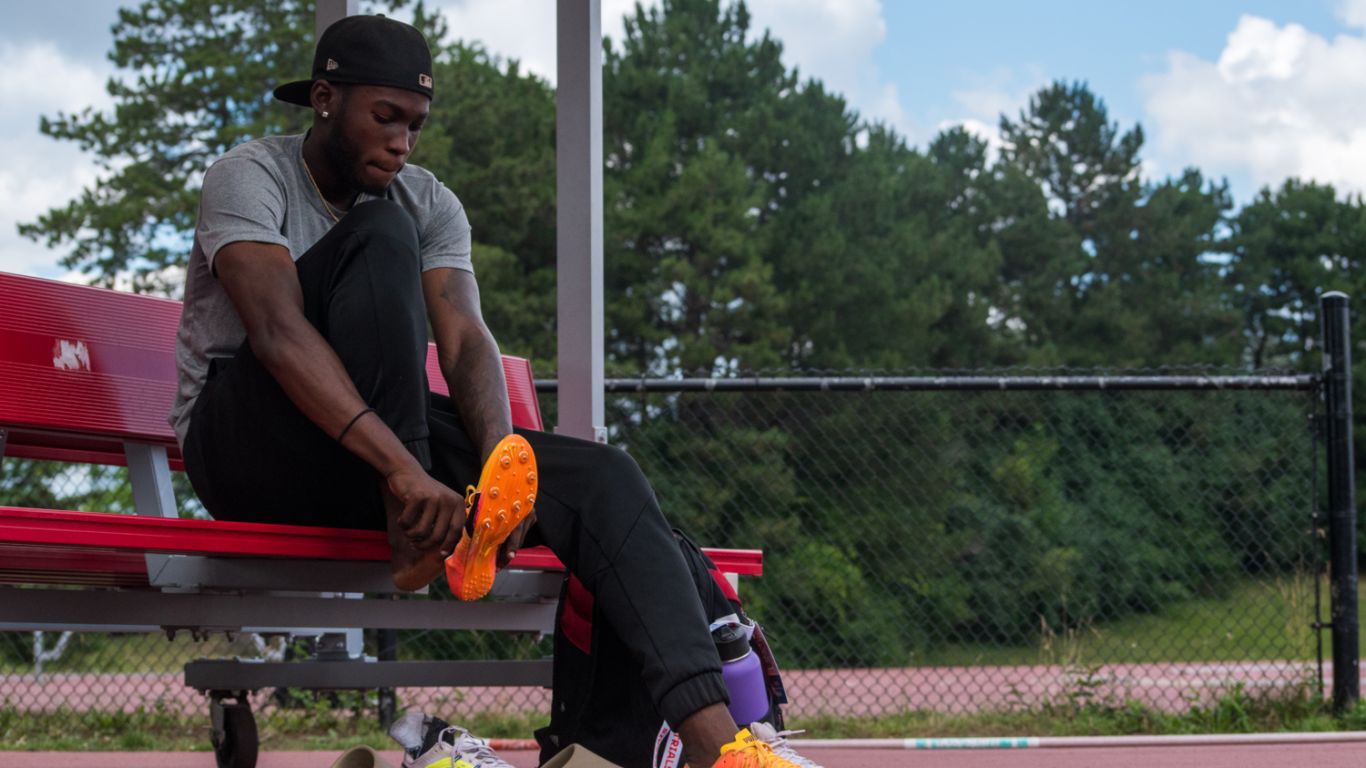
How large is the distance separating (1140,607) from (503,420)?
12151 millimetres

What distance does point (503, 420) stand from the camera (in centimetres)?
213

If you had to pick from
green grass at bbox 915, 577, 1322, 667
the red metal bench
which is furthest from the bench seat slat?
green grass at bbox 915, 577, 1322, 667

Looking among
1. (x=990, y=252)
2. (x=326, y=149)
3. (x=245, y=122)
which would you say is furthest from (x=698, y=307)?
(x=326, y=149)

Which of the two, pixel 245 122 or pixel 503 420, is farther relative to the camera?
pixel 245 122

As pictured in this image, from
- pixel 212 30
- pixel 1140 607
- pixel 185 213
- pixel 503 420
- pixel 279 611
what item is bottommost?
pixel 1140 607

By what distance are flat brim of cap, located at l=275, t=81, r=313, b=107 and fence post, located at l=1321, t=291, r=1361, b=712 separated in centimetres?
369

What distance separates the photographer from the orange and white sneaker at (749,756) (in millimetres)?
1699

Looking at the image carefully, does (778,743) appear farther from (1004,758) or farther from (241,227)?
(1004,758)

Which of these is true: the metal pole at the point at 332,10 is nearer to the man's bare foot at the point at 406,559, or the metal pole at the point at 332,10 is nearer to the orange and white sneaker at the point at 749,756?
the man's bare foot at the point at 406,559

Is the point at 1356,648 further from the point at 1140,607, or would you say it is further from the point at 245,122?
the point at 245,122

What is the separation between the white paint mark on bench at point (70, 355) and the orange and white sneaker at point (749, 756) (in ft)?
4.90

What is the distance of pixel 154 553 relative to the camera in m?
1.98

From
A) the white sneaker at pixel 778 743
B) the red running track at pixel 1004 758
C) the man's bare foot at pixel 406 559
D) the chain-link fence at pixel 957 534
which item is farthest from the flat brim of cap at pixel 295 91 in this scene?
the chain-link fence at pixel 957 534

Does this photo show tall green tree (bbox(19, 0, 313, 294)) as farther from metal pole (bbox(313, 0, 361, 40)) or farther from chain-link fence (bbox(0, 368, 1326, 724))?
metal pole (bbox(313, 0, 361, 40))
